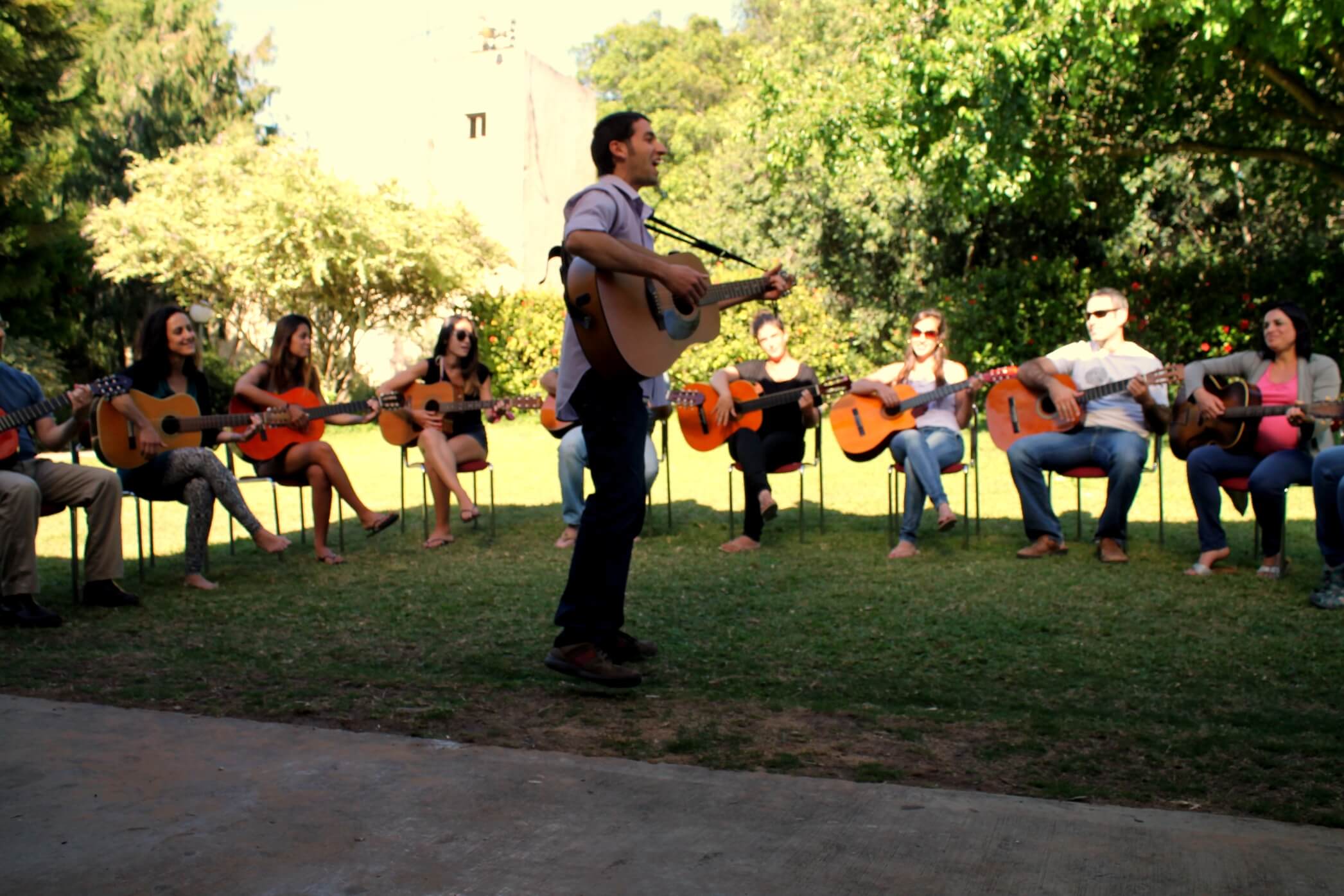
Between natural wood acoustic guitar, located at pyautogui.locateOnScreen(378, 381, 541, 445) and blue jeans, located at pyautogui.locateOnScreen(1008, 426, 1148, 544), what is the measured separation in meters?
3.09

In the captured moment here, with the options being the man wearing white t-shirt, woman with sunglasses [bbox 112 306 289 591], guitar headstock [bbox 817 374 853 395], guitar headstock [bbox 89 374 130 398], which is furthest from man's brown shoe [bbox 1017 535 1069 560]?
guitar headstock [bbox 89 374 130 398]

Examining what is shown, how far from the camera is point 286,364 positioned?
8.15 metres

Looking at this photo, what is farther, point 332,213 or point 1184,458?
point 332,213

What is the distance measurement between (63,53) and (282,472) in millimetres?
14294

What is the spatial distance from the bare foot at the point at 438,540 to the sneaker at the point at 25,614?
2.66m

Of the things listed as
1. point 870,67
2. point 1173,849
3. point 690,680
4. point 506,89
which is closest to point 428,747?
point 690,680

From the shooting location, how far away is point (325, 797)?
3.21 metres

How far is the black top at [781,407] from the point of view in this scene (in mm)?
8320

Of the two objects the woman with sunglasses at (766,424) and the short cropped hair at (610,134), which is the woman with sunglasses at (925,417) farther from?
the short cropped hair at (610,134)

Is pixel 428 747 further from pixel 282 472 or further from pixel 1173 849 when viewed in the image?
pixel 282 472

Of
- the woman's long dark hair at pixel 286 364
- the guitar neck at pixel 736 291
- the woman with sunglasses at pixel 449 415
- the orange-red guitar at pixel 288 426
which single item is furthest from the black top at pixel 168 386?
the guitar neck at pixel 736 291

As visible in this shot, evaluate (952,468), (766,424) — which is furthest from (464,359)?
(952,468)

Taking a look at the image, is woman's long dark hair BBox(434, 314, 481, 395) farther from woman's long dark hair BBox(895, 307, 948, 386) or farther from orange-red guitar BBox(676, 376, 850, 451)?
Result: woman's long dark hair BBox(895, 307, 948, 386)

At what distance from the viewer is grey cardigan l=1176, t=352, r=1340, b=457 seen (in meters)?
6.74
